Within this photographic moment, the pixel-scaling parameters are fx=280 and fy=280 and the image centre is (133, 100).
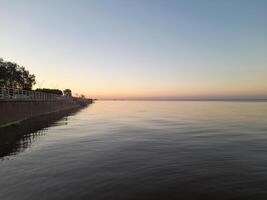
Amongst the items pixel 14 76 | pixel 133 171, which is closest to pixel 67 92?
pixel 14 76

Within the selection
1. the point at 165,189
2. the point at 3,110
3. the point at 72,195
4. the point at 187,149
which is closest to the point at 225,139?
the point at 187,149

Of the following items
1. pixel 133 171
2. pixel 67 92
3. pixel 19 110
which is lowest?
pixel 133 171

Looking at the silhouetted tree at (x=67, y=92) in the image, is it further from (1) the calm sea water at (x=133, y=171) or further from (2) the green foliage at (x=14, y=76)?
(1) the calm sea water at (x=133, y=171)

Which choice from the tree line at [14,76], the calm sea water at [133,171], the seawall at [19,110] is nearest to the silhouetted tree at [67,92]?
the tree line at [14,76]

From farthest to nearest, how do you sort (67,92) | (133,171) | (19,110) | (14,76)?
1. (67,92)
2. (14,76)
3. (19,110)
4. (133,171)

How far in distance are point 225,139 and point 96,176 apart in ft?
48.0

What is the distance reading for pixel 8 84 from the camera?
10231 cm

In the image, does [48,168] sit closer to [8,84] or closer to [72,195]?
[72,195]

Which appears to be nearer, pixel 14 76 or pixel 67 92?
pixel 14 76

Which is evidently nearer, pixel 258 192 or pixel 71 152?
pixel 258 192

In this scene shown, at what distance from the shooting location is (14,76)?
107 meters

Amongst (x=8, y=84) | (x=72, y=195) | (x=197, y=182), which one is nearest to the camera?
(x=72, y=195)

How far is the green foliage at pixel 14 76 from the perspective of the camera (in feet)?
328

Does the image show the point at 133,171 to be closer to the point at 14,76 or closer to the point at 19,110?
the point at 19,110
